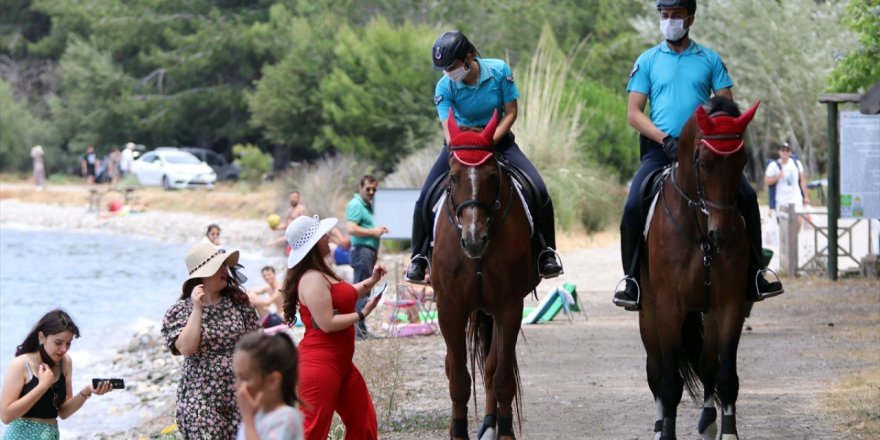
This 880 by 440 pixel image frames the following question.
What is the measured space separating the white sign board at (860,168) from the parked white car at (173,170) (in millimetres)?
39700

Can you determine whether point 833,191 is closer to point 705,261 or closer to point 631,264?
point 631,264

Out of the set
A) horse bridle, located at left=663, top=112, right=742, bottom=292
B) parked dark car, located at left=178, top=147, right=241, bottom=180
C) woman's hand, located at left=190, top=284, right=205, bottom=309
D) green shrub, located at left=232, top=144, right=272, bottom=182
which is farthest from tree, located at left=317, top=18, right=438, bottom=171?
woman's hand, located at left=190, top=284, right=205, bottom=309

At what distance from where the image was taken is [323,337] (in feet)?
25.6

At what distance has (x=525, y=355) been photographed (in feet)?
52.2

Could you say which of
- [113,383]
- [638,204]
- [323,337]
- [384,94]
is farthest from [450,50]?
[384,94]

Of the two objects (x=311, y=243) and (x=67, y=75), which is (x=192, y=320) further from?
(x=67, y=75)

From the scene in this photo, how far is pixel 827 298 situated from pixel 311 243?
45.9 feet

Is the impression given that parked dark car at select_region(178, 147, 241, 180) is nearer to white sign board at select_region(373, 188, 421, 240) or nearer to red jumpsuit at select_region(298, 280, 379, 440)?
white sign board at select_region(373, 188, 421, 240)

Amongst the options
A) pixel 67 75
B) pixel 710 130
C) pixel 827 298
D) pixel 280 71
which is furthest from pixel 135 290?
pixel 67 75

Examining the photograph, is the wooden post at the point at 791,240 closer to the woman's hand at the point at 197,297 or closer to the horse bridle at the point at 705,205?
the horse bridle at the point at 705,205

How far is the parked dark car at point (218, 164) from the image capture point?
65.2m

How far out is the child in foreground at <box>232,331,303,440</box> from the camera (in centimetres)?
551

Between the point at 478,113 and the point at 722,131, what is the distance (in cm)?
227

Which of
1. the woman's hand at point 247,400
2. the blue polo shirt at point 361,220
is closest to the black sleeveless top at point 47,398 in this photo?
the woman's hand at point 247,400
